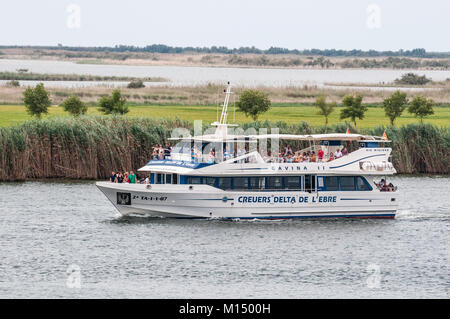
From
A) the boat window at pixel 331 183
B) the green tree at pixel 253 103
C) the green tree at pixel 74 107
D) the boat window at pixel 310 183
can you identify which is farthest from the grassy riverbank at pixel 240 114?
the boat window at pixel 310 183

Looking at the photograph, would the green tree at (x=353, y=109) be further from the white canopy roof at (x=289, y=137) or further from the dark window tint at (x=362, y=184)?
the dark window tint at (x=362, y=184)

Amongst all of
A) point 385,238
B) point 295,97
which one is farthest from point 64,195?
point 295,97

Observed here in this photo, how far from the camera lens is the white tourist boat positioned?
5128 centimetres

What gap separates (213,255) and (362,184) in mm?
13519

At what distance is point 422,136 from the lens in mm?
73625

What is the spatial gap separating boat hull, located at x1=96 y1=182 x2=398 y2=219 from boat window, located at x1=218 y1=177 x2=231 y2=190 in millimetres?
492

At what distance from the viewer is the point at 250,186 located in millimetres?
52156

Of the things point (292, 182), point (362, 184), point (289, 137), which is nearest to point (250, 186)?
point (292, 182)

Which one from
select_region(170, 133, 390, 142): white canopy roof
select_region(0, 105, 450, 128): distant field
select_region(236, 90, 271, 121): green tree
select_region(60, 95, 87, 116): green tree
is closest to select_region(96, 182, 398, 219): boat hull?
select_region(170, 133, 390, 142): white canopy roof

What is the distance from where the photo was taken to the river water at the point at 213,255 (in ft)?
125

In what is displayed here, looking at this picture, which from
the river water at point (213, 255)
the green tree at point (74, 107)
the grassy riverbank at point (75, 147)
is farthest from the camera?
the green tree at point (74, 107)

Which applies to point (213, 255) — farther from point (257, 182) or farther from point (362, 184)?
point (362, 184)

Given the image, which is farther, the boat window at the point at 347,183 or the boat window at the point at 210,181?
the boat window at the point at 347,183

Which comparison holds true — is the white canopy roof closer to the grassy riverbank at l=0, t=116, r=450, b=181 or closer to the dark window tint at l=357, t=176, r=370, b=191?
the dark window tint at l=357, t=176, r=370, b=191
